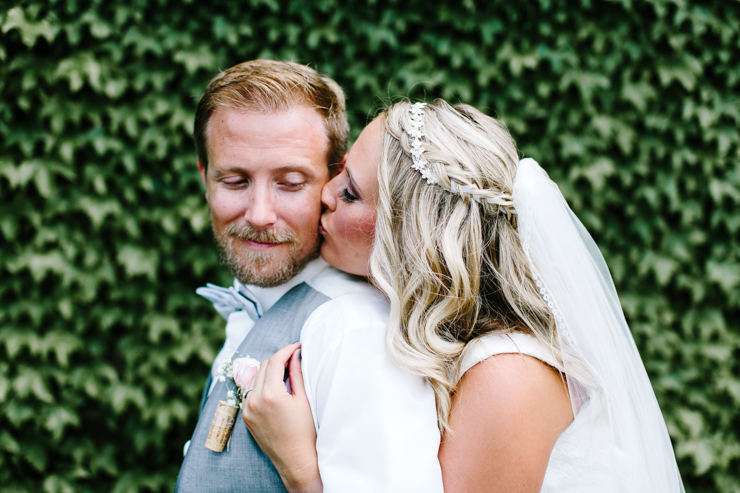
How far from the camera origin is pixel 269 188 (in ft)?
5.91

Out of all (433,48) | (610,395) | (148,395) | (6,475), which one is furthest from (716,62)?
(6,475)

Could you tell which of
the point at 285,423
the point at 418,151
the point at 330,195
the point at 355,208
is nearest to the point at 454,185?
the point at 418,151

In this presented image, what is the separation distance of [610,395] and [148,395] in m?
2.52

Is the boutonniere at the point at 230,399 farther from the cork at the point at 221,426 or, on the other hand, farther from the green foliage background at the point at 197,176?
the green foliage background at the point at 197,176

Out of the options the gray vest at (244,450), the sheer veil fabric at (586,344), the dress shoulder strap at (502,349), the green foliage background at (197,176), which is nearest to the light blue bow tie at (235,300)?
the gray vest at (244,450)

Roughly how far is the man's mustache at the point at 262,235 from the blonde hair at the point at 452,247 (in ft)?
1.27

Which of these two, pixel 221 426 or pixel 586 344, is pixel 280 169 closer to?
pixel 221 426

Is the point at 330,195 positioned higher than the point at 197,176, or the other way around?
the point at 330,195

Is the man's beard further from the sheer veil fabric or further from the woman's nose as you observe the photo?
the sheer veil fabric

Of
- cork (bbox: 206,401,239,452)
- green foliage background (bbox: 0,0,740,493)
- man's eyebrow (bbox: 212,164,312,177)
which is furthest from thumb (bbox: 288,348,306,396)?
green foliage background (bbox: 0,0,740,493)

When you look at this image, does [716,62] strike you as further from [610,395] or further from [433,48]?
[610,395]

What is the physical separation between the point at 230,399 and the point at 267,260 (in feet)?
1.66

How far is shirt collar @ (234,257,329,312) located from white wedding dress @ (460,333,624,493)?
2.32 ft

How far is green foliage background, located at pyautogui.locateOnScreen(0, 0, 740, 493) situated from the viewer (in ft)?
8.66
